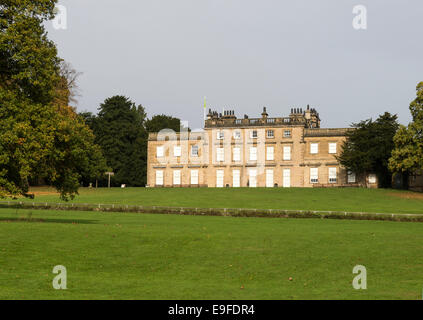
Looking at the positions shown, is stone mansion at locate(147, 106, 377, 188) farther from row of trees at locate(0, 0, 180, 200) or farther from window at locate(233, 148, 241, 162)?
row of trees at locate(0, 0, 180, 200)

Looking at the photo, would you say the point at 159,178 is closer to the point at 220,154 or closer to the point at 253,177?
the point at 220,154

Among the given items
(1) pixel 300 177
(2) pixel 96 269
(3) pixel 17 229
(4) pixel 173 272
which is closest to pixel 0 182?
(3) pixel 17 229

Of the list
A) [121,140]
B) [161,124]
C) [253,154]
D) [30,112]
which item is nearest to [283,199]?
[253,154]

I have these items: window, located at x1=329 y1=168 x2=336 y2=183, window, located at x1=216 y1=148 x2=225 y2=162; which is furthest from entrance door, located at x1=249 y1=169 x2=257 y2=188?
window, located at x1=329 y1=168 x2=336 y2=183

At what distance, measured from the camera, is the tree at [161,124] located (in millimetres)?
95375

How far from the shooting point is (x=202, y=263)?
712 inches

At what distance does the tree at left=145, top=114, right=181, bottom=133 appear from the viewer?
95.4 metres

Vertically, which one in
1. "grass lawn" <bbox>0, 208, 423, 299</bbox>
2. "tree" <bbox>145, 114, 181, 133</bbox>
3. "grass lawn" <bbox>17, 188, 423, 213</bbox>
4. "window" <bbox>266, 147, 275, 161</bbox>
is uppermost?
"tree" <bbox>145, 114, 181, 133</bbox>

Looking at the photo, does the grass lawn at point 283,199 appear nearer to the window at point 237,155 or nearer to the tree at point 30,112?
the window at point 237,155

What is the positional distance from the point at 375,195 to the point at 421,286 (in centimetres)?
4592

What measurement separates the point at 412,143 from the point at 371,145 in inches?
395

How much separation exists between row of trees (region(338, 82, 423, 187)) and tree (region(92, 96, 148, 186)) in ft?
106

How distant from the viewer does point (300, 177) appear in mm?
78875
